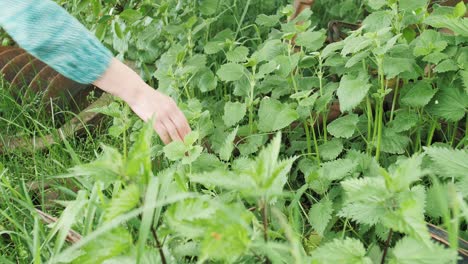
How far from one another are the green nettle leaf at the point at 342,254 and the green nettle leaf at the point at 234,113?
78 centimetres

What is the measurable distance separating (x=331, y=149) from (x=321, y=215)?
0.26m

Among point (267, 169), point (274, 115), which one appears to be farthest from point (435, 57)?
point (267, 169)

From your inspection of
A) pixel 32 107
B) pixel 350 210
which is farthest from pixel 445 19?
pixel 32 107

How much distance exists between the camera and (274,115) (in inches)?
69.0

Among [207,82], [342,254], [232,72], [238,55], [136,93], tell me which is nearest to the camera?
[342,254]

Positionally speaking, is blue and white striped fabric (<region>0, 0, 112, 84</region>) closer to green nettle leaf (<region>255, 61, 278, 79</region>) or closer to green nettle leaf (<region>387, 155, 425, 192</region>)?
green nettle leaf (<region>255, 61, 278, 79</region>)

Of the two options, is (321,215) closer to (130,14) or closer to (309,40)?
(309,40)

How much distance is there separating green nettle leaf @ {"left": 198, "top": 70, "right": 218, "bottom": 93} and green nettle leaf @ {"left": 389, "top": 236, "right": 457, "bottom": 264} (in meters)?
1.16

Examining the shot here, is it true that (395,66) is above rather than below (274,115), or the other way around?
above

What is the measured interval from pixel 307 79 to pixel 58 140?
998 mm

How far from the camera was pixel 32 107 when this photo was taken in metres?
2.68

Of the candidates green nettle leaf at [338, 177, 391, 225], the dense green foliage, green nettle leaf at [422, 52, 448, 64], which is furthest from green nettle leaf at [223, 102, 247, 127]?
green nettle leaf at [338, 177, 391, 225]

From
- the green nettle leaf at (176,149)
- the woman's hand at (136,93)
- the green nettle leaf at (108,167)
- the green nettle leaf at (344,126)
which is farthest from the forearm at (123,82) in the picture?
the green nettle leaf at (344,126)

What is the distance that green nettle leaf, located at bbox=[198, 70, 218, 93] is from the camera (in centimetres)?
206
